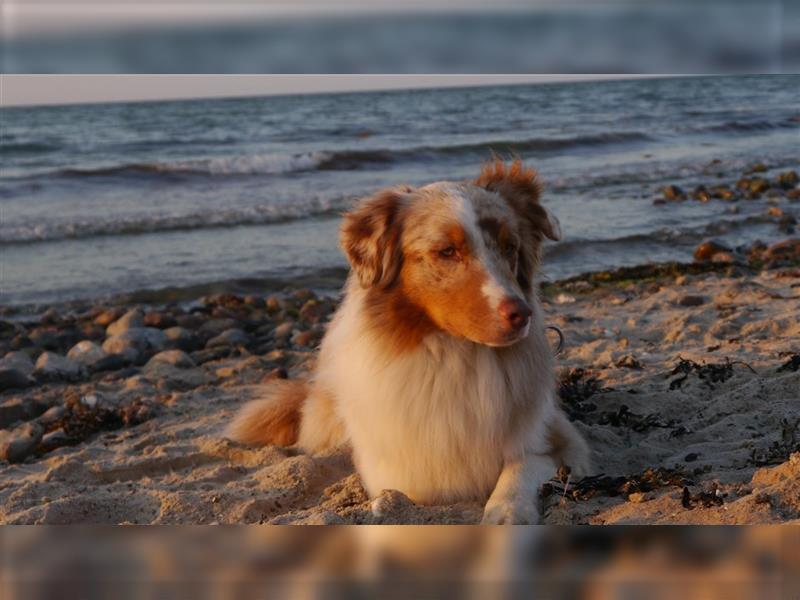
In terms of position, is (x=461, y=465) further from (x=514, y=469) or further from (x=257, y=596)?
(x=257, y=596)

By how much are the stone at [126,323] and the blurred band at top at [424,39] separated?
670cm

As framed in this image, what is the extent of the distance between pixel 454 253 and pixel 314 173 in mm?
11202

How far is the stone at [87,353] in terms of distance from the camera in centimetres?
663

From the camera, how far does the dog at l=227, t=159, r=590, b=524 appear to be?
10.7ft

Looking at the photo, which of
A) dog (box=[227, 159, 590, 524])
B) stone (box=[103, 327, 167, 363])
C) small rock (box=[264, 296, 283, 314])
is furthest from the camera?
small rock (box=[264, 296, 283, 314])

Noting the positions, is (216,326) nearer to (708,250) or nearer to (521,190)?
(521,190)

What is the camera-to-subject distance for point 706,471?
3420 mm

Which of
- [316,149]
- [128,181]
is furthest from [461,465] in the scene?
[316,149]

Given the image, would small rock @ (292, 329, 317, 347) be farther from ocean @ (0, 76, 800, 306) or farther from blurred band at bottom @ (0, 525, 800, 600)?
blurred band at bottom @ (0, 525, 800, 600)

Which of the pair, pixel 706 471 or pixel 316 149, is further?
pixel 316 149

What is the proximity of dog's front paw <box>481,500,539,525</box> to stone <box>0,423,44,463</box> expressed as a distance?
2778 mm

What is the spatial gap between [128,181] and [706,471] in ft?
38.9

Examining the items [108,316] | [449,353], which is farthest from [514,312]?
[108,316]

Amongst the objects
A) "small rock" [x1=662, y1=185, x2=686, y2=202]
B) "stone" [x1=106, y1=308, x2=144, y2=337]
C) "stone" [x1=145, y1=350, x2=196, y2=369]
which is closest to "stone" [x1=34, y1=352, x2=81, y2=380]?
"stone" [x1=145, y1=350, x2=196, y2=369]
